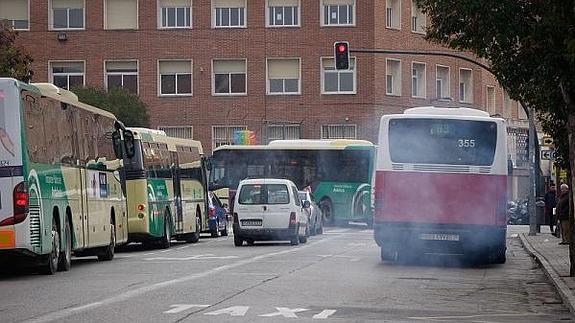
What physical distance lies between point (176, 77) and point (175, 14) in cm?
324

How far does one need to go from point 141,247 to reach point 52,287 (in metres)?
16.0

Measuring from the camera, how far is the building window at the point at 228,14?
2579 inches

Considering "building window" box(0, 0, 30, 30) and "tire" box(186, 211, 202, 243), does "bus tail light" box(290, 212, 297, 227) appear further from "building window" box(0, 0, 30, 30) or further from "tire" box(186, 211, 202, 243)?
"building window" box(0, 0, 30, 30)

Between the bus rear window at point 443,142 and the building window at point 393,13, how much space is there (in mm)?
40599

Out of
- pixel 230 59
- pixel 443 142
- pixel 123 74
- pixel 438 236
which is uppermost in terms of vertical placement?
pixel 230 59

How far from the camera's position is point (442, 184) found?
81.9 feet

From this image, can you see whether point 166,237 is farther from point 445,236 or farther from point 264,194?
point 445,236

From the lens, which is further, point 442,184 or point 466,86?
point 466,86

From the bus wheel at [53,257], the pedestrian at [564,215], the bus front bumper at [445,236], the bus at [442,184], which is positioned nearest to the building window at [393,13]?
the pedestrian at [564,215]

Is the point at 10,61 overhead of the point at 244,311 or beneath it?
overhead

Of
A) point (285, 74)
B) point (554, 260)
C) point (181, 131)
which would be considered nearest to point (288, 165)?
point (285, 74)

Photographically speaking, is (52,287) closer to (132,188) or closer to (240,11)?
(132,188)

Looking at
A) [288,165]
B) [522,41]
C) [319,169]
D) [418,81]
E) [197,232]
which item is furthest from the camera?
[418,81]

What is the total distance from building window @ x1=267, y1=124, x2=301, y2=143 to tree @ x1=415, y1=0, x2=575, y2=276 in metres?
41.8
